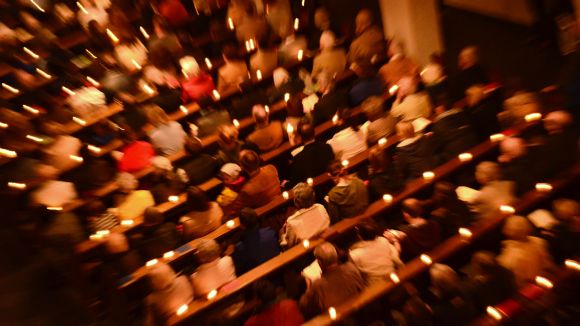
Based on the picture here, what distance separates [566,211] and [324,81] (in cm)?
298

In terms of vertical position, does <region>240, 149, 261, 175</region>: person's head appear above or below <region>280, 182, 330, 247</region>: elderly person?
above

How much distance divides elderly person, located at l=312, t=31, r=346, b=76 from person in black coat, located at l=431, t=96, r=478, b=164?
1.58 meters

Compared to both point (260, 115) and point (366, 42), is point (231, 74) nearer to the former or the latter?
point (260, 115)

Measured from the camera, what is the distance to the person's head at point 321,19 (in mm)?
5727

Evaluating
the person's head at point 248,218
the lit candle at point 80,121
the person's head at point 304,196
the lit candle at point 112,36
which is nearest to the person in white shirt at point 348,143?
the person's head at point 304,196

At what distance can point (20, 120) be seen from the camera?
14.9 feet

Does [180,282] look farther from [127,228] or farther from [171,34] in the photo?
[171,34]

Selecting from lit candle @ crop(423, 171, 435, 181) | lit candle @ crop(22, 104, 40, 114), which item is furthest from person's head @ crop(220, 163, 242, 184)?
lit candle @ crop(22, 104, 40, 114)

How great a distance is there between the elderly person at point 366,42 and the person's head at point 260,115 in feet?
5.23

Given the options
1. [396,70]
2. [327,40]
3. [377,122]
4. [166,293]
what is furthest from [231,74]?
[166,293]

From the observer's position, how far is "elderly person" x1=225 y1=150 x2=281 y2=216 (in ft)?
13.8

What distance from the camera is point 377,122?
15.2 ft

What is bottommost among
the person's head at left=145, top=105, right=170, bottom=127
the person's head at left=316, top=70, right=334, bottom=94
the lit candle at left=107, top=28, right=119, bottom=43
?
the person's head at left=316, top=70, right=334, bottom=94

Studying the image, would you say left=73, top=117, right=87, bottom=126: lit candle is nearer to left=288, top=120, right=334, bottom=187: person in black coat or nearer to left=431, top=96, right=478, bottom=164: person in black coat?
left=288, top=120, right=334, bottom=187: person in black coat
